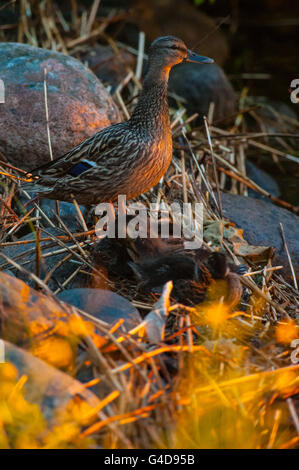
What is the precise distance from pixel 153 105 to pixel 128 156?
1.45ft

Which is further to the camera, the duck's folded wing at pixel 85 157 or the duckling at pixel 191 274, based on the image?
the duck's folded wing at pixel 85 157

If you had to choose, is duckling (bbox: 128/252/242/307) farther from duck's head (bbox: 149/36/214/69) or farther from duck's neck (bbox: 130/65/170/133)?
duck's head (bbox: 149/36/214/69)

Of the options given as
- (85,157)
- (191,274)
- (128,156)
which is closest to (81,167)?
(85,157)

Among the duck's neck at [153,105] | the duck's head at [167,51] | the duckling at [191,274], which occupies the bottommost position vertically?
the duckling at [191,274]

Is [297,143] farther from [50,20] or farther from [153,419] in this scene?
[153,419]

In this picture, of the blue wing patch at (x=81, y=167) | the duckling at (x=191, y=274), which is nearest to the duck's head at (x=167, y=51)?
the blue wing patch at (x=81, y=167)

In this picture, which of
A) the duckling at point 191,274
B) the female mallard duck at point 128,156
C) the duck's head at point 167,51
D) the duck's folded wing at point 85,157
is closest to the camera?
the duckling at point 191,274

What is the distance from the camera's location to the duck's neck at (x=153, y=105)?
157 inches

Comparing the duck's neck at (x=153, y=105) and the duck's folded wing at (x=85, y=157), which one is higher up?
the duck's neck at (x=153, y=105)

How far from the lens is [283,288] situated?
3.88 metres

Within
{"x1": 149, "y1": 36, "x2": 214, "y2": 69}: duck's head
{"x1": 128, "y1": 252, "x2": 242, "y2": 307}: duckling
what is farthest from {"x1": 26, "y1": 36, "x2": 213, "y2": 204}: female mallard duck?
{"x1": 128, "y1": 252, "x2": 242, "y2": 307}: duckling

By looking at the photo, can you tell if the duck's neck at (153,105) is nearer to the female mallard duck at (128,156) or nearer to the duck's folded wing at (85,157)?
the female mallard duck at (128,156)

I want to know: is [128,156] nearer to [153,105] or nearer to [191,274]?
[153,105]

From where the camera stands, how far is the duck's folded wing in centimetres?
397
